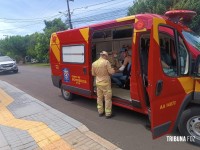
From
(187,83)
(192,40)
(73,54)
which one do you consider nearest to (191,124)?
(187,83)

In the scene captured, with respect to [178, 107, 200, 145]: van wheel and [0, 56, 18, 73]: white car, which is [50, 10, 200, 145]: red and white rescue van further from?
[0, 56, 18, 73]: white car

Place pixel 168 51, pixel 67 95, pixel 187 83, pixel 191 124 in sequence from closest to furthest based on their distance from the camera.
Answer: pixel 187 83
pixel 191 124
pixel 168 51
pixel 67 95

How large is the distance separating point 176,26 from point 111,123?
2.74m

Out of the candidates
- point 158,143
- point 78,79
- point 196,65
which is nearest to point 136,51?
point 196,65

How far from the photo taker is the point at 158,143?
462 centimetres

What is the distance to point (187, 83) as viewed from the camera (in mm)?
4355

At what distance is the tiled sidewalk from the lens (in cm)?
470

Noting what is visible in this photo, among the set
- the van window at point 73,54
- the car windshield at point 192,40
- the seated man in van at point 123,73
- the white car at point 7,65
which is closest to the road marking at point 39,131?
the van window at point 73,54

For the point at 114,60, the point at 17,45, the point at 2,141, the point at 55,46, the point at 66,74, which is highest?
the point at 17,45

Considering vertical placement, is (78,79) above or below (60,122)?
above

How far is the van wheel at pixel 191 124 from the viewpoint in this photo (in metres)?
4.38

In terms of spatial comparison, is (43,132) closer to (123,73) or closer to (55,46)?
(123,73)

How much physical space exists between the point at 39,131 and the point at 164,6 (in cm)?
1414

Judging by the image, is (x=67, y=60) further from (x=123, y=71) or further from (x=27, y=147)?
(x=27, y=147)
